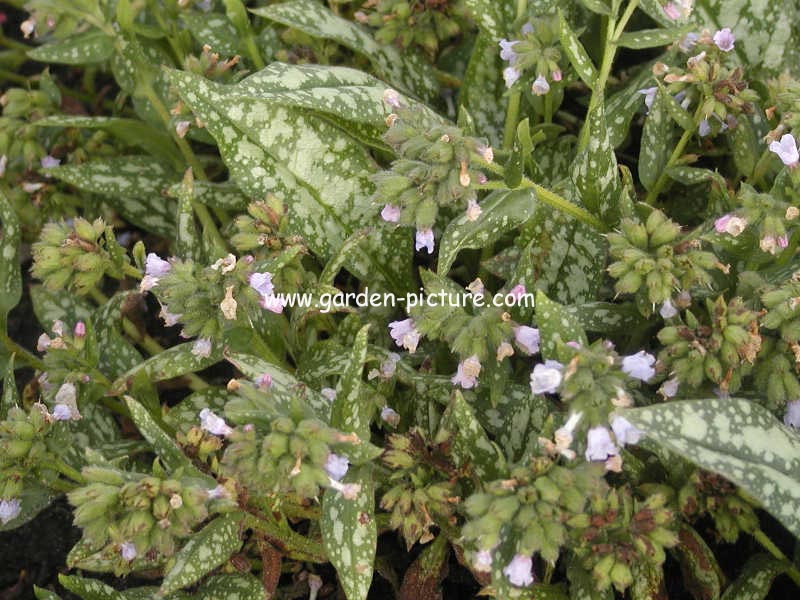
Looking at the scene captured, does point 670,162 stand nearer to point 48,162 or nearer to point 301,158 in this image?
point 301,158

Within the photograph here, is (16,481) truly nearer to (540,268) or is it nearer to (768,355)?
(540,268)

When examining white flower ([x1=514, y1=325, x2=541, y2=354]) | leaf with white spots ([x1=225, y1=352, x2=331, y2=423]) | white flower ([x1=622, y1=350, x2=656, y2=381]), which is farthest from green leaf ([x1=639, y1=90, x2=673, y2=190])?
leaf with white spots ([x1=225, y1=352, x2=331, y2=423])

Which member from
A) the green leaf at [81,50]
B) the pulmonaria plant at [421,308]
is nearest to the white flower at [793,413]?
the pulmonaria plant at [421,308]

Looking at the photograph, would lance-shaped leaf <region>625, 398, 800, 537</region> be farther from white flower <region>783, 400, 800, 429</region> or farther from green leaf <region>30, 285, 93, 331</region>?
green leaf <region>30, 285, 93, 331</region>

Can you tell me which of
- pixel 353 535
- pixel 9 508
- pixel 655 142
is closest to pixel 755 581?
pixel 353 535

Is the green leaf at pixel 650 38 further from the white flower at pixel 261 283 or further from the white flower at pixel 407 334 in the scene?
the white flower at pixel 261 283

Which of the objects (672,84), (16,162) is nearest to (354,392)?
(672,84)
